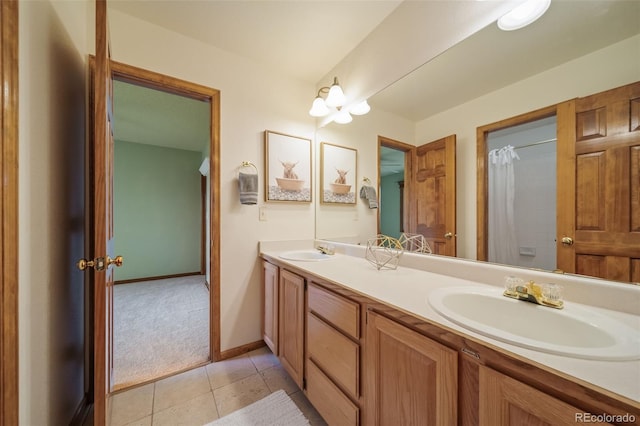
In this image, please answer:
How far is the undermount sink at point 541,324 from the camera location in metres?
0.52

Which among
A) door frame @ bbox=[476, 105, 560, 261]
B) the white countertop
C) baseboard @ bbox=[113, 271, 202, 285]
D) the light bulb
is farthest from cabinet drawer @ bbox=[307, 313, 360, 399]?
baseboard @ bbox=[113, 271, 202, 285]

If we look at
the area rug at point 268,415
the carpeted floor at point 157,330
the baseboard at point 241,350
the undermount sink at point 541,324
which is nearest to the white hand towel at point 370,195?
the undermount sink at point 541,324

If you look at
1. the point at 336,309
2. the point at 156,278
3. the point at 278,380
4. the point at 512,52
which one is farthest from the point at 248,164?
the point at 156,278

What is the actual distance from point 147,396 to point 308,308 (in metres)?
1.23

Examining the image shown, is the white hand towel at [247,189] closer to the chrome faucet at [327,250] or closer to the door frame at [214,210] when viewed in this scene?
the door frame at [214,210]

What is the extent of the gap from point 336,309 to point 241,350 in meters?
1.30

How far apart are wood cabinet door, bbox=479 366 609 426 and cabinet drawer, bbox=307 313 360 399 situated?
1.63 ft

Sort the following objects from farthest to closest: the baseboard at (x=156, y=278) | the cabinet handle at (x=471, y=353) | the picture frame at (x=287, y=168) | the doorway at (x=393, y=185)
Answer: the baseboard at (x=156, y=278) → the picture frame at (x=287, y=168) → the doorway at (x=393, y=185) → the cabinet handle at (x=471, y=353)

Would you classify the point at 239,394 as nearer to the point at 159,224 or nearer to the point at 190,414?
the point at 190,414

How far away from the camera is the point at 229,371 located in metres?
1.71

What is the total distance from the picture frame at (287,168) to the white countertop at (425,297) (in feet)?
1.65

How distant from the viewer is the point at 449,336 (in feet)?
2.10

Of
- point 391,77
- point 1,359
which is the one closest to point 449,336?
point 1,359

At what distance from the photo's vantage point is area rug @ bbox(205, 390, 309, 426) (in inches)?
49.6
